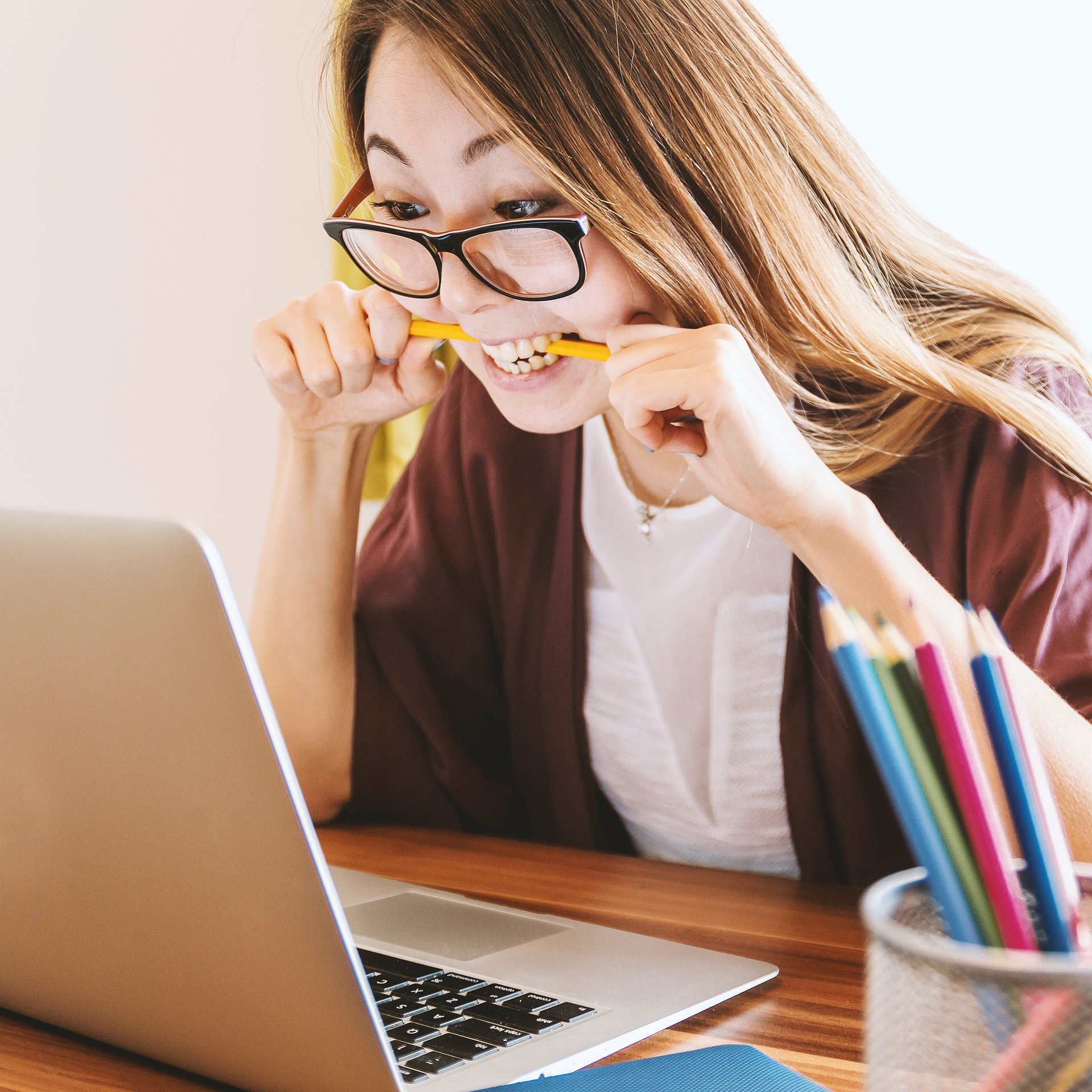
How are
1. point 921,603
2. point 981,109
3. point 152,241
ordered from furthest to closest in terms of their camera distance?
point 152,241
point 981,109
point 921,603

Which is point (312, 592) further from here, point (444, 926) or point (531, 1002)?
point (531, 1002)

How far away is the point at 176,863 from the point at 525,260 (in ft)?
1.91

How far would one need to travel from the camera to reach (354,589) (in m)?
1.25

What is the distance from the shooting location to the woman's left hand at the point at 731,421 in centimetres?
76

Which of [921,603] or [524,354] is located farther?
[524,354]

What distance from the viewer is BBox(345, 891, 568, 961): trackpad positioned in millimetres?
700

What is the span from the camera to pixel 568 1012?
60 cm

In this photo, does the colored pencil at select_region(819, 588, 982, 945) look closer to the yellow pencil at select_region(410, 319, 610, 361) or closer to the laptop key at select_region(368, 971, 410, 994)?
the laptop key at select_region(368, 971, 410, 994)

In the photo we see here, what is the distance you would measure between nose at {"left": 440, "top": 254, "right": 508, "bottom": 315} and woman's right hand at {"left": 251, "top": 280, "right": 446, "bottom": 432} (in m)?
0.12

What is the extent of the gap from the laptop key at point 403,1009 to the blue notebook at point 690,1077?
87 millimetres

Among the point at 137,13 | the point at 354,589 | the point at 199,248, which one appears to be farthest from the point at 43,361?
the point at 354,589

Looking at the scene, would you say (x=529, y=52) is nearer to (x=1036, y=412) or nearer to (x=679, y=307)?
(x=679, y=307)

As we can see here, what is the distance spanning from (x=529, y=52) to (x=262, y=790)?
611mm

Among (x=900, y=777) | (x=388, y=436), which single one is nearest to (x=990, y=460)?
(x=900, y=777)
